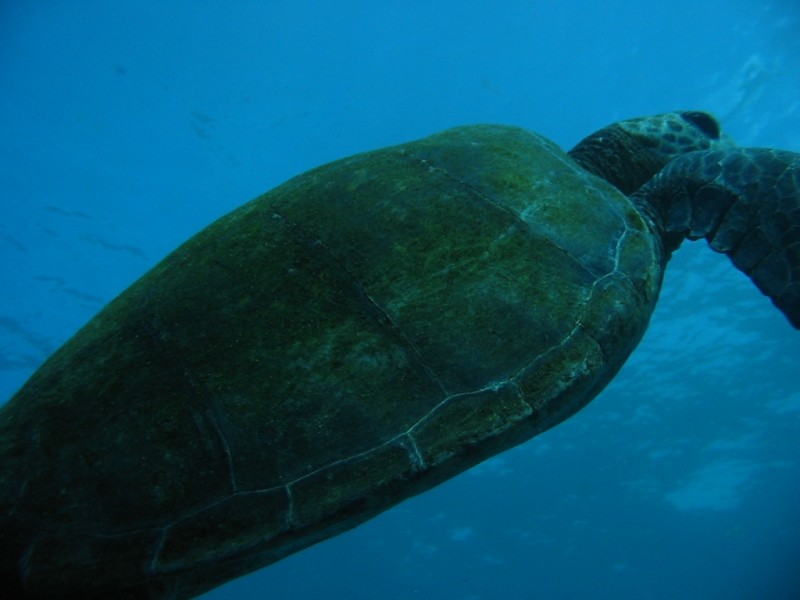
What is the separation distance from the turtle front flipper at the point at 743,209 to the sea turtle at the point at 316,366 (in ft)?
0.10

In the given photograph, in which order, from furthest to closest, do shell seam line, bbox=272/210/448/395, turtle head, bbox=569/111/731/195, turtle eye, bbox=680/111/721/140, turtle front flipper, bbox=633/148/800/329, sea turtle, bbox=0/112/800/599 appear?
turtle eye, bbox=680/111/721/140 < turtle head, bbox=569/111/731/195 < turtle front flipper, bbox=633/148/800/329 < shell seam line, bbox=272/210/448/395 < sea turtle, bbox=0/112/800/599

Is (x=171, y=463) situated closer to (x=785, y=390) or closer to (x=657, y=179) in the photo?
(x=657, y=179)

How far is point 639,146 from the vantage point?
4664 millimetres

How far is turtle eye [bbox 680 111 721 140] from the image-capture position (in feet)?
15.8

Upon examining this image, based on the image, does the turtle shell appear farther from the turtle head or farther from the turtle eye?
the turtle eye

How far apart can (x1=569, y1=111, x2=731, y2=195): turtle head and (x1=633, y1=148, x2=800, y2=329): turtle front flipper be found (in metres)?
0.70

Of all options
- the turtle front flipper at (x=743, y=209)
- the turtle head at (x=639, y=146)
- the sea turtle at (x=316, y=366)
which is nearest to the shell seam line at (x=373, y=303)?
the sea turtle at (x=316, y=366)

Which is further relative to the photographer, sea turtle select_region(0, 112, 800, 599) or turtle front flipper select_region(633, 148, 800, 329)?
turtle front flipper select_region(633, 148, 800, 329)

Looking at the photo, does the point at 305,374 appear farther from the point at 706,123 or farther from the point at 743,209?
the point at 706,123

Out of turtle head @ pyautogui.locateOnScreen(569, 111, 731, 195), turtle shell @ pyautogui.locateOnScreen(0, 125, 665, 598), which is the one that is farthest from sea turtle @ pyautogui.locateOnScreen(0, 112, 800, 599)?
turtle head @ pyautogui.locateOnScreen(569, 111, 731, 195)

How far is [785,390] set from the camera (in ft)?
111

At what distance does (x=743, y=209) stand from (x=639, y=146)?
1519 millimetres

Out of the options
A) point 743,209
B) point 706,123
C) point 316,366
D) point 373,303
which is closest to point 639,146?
point 706,123

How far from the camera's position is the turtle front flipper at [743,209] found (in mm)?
3158
